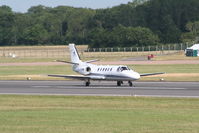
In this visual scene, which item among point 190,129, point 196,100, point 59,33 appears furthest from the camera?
point 59,33

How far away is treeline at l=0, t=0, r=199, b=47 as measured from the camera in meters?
140

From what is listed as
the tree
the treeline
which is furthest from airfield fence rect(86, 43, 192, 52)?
the tree

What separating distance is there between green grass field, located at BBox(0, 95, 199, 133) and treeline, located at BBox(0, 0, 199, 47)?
102709 mm

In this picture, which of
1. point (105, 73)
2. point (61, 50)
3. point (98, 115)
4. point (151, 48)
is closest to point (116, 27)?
point (61, 50)

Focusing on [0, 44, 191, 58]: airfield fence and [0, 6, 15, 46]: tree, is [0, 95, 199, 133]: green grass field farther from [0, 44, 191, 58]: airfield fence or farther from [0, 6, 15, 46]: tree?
[0, 6, 15, 46]: tree

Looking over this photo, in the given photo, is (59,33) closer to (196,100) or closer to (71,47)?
(71,47)

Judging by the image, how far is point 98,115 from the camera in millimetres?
26688

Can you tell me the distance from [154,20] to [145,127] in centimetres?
13479

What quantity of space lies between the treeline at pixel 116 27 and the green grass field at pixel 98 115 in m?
103

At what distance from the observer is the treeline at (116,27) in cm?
14025

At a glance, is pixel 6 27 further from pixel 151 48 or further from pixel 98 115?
pixel 98 115

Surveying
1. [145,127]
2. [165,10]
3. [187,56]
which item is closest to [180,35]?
[165,10]

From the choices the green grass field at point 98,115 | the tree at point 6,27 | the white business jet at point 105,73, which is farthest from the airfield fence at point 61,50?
the green grass field at point 98,115

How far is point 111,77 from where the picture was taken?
48.7 metres
